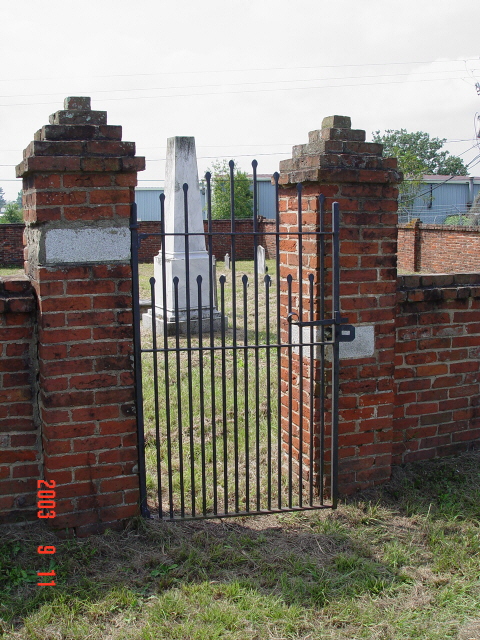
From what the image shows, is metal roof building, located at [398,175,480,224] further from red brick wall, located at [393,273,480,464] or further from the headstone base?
red brick wall, located at [393,273,480,464]

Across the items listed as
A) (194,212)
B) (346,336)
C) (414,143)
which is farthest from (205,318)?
(414,143)

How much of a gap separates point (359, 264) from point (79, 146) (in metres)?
1.69

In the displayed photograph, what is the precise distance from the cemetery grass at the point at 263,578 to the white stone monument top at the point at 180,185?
644cm

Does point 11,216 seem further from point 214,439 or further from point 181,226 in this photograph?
point 214,439

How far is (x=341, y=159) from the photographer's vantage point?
3.49m

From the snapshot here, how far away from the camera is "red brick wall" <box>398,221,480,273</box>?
16156mm

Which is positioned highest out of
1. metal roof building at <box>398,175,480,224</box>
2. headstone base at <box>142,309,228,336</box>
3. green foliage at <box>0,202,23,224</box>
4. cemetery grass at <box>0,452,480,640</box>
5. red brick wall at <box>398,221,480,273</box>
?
metal roof building at <box>398,175,480,224</box>

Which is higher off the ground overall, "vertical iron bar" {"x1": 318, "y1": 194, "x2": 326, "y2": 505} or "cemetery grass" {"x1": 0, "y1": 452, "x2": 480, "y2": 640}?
"vertical iron bar" {"x1": 318, "y1": 194, "x2": 326, "y2": 505}

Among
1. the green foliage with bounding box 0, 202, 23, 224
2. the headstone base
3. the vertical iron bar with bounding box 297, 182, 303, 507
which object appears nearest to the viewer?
the vertical iron bar with bounding box 297, 182, 303, 507

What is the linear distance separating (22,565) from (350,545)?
5.45ft

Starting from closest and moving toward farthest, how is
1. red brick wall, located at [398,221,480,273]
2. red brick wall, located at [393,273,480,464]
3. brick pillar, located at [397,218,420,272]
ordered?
red brick wall, located at [393,273,480,464]
red brick wall, located at [398,221,480,273]
brick pillar, located at [397,218,420,272]

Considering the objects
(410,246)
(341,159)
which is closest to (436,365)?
(341,159)
